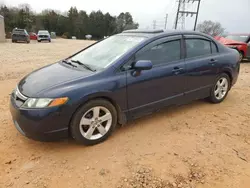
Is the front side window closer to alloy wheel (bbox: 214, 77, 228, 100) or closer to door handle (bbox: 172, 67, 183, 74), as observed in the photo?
door handle (bbox: 172, 67, 183, 74)

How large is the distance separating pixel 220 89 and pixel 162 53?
1.78 m

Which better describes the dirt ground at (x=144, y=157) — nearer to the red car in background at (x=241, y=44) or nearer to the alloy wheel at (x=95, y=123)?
the alloy wheel at (x=95, y=123)

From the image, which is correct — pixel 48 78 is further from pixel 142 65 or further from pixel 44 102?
pixel 142 65

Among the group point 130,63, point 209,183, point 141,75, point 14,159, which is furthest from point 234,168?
point 14,159

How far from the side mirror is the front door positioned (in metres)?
0.10

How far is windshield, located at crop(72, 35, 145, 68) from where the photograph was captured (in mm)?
3260

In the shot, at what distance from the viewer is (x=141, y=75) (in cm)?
319

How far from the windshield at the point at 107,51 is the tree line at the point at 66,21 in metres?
42.3

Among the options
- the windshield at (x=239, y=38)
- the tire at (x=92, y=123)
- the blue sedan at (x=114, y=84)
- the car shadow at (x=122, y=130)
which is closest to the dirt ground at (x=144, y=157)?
the car shadow at (x=122, y=130)

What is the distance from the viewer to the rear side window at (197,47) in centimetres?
385

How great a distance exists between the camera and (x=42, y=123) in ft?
8.52

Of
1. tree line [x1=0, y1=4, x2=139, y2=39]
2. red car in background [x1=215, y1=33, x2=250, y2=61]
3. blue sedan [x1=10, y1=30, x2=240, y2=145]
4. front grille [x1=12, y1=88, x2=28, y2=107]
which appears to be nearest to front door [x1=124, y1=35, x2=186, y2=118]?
blue sedan [x1=10, y1=30, x2=240, y2=145]

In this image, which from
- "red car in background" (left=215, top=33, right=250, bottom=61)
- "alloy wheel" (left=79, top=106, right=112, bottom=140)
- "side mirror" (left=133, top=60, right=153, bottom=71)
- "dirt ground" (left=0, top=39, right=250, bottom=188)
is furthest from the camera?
"red car in background" (left=215, top=33, right=250, bottom=61)

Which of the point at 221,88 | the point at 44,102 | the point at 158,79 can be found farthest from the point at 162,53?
the point at 44,102
